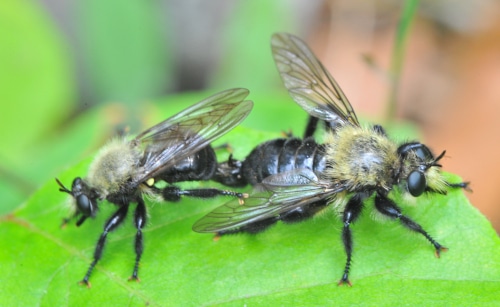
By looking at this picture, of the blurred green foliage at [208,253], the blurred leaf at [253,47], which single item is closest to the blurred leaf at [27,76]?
the blurred green foliage at [208,253]

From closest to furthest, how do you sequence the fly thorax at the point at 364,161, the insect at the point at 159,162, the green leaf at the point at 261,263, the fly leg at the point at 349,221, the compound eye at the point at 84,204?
the green leaf at the point at 261,263
the fly leg at the point at 349,221
the fly thorax at the point at 364,161
the compound eye at the point at 84,204
the insect at the point at 159,162

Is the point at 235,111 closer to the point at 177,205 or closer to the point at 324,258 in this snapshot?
the point at 177,205

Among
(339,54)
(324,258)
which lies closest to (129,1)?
(339,54)

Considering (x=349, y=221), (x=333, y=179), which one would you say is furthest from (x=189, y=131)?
(x=349, y=221)

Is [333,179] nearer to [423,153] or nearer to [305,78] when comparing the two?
[423,153]

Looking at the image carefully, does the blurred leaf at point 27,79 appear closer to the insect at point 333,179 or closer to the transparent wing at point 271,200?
the insect at point 333,179
